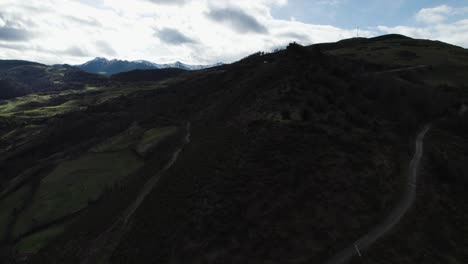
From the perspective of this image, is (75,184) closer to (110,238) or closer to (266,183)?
(110,238)

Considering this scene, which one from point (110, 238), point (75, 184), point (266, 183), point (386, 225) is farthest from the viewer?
point (75, 184)

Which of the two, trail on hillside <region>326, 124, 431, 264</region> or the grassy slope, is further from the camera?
the grassy slope

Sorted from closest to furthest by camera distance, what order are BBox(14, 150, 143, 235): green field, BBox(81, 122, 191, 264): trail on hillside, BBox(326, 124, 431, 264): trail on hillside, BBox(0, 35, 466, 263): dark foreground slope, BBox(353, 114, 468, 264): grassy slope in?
1. BBox(326, 124, 431, 264): trail on hillside
2. BBox(353, 114, 468, 264): grassy slope
3. BBox(0, 35, 466, 263): dark foreground slope
4. BBox(81, 122, 191, 264): trail on hillside
5. BBox(14, 150, 143, 235): green field

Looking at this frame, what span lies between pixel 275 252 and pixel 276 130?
19248 mm

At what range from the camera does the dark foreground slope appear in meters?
24.3

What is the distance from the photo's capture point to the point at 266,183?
2936cm

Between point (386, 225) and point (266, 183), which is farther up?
point (266, 183)

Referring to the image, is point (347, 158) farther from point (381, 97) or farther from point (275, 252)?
point (381, 97)

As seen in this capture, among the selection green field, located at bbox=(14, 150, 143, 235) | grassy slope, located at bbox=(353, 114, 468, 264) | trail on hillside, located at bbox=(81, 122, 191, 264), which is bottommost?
green field, located at bbox=(14, 150, 143, 235)

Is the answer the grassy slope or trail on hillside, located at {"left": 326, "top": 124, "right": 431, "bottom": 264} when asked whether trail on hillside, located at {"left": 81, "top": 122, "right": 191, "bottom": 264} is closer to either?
trail on hillside, located at {"left": 326, "top": 124, "right": 431, "bottom": 264}

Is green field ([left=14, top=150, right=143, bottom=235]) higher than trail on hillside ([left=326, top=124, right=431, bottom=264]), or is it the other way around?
trail on hillside ([left=326, top=124, right=431, bottom=264])

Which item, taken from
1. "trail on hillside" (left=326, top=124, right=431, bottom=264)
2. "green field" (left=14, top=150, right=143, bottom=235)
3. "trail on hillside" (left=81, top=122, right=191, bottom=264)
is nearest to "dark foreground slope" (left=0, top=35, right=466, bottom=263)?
"trail on hillside" (left=81, top=122, right=191, bottom=264)

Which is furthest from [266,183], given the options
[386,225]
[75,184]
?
[75,184]

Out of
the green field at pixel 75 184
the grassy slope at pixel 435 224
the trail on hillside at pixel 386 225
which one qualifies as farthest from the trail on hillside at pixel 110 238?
the grassy slope at pixel 435 224
